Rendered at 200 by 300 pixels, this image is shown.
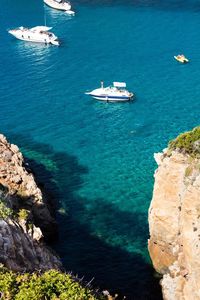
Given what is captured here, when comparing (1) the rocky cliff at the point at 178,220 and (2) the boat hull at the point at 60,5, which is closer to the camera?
(1) the rocky cliff at the point at 178,220

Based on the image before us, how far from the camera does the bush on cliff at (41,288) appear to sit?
28.2 metres

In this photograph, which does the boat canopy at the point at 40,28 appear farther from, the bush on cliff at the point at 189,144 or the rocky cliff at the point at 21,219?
the bush on cliff at the point at 189,144

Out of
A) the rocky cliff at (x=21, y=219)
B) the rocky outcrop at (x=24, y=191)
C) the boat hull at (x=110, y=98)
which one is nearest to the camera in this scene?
the rocky cliff at (x=21, y=219)

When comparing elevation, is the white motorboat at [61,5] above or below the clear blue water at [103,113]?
above

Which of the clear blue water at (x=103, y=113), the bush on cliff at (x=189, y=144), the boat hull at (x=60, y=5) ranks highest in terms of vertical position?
the bush on cliff at (x=189, y=144)

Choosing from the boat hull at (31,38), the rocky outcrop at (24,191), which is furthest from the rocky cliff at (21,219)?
the boat hull at (31,38)

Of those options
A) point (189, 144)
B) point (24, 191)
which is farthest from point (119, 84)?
point (189, 144)

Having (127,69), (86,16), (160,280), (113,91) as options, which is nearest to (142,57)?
(127,69)

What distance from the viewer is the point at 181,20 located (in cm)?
11888

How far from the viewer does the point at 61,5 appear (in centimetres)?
12762

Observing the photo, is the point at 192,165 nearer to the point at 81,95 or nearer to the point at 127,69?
the point at 81,95

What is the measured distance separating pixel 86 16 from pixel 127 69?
3293 centimetres

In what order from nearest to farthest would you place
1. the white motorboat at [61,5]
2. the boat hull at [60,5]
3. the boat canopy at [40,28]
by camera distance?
the boat canopy at [40,28]
the white motorboat at [61,5]
the boat hull at [60,5]

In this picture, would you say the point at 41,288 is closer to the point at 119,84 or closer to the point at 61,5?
the point at 119,84
